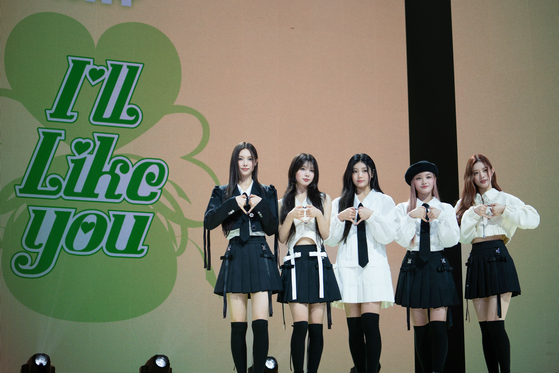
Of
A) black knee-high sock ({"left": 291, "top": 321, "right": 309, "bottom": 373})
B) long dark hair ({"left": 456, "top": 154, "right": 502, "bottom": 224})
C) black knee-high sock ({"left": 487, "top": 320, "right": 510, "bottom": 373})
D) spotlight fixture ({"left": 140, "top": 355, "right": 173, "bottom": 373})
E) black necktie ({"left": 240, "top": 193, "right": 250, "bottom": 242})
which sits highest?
long dark hair ({"left": 456, "top": 154, "right": 502, "bottom": 224})

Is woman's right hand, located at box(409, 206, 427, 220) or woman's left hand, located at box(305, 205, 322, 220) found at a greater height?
woman's right hand, located at box(409, 206, 427, 220)

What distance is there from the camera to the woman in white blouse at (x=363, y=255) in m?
3.61

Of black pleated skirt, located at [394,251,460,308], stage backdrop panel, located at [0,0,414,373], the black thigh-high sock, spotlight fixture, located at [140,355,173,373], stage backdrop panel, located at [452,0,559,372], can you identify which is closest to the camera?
black pleated skirt, located at [394,251,460,308]

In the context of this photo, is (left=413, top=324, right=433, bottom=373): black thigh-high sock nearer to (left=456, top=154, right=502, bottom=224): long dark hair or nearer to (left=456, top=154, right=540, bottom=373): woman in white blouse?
(left=456, top=154, right=540, bottom=373): woman in white blouse

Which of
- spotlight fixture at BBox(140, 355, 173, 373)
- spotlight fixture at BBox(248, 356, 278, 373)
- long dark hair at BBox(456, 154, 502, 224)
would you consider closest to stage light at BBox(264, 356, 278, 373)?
spotlight fixture at BBox(248, 356, 278, 373)

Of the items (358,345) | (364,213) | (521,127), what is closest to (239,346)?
(358,345)

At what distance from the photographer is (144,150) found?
484cm

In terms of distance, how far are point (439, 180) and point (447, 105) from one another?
0.82 meters

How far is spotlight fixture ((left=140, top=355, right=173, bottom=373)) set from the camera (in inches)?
169

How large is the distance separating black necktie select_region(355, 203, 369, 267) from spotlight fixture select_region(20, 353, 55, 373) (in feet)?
7.95

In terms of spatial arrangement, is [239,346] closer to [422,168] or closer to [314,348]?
[314,348]

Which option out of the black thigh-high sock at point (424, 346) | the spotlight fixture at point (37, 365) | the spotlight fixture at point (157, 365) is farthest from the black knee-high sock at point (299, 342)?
the spotlight fixture at point (37, 365)

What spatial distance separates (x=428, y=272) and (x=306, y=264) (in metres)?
0.88

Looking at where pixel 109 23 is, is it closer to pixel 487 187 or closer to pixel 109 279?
pixel 109 279
